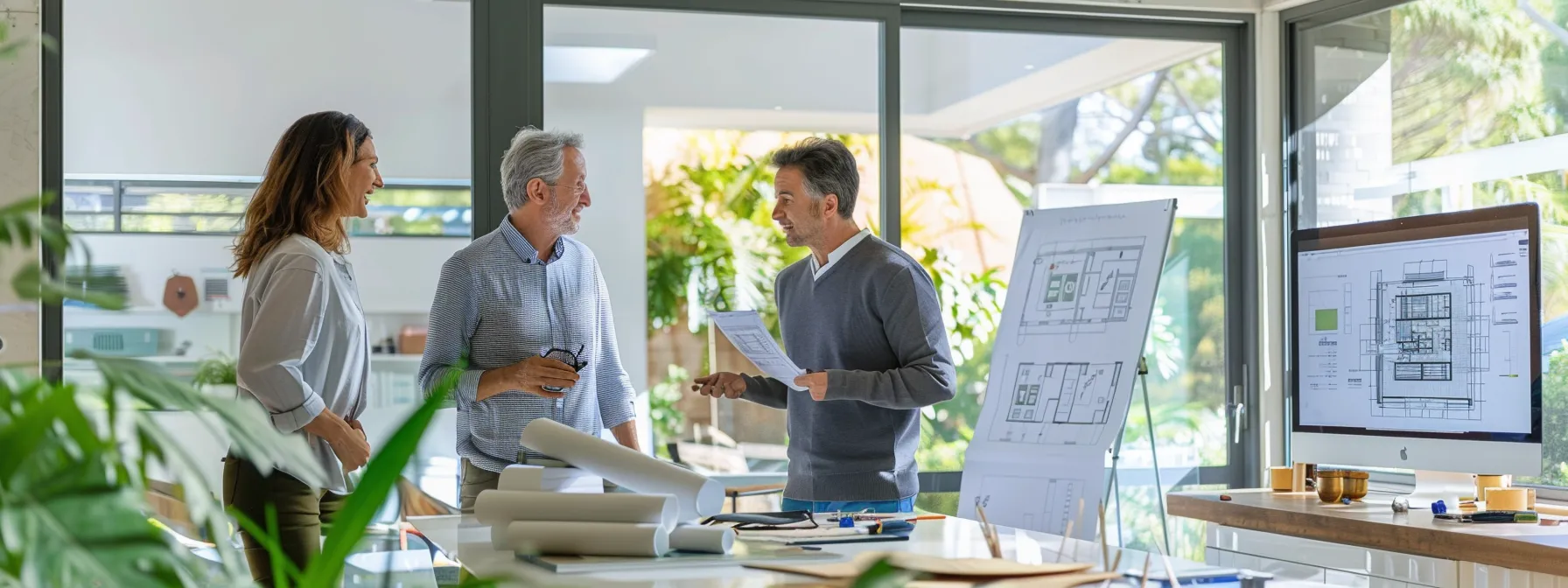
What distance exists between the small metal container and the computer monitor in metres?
0.07

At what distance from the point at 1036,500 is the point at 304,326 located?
67.4 inches

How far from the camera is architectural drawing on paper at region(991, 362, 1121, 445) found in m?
3.32

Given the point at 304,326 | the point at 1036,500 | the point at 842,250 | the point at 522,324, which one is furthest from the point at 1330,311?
the point at 304,326

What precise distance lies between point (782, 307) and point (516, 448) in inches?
28.1

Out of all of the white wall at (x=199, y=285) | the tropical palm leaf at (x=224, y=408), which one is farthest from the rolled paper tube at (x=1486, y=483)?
the tropical palm leaf at (x=224, y=408)

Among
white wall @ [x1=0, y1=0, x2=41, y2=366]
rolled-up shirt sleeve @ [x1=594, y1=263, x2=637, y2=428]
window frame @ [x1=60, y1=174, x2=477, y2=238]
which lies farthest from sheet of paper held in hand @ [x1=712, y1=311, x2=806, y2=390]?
white wall @ [x1=0, y1=0, x2=41, y2=366]

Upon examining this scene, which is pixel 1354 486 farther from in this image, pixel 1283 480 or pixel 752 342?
pixel 752 342

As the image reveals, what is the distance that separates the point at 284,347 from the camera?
2.51 metres

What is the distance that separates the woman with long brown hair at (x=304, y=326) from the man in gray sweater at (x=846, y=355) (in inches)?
33.2

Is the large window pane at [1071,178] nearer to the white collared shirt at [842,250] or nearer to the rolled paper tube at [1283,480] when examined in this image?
the rolled paper tube at [1283,480]

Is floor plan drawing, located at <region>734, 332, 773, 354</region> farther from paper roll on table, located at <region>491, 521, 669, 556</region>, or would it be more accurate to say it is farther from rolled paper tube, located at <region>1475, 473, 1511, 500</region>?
rolled paper tube, located at <region>1475, 473, 1511, 500</region>

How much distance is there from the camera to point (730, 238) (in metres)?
4.24

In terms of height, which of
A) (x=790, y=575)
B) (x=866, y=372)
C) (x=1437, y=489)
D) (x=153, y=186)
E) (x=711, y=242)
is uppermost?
(x=153, y=186)

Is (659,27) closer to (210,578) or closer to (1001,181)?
(1001,181)
